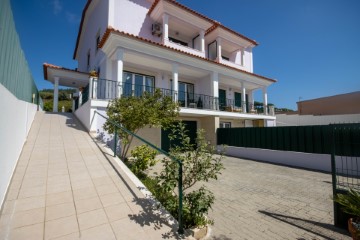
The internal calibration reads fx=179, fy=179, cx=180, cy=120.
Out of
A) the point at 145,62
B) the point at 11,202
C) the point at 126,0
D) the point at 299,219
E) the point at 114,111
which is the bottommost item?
the point at 299,219

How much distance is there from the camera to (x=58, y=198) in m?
3.19

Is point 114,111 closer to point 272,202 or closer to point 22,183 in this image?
point 22,183

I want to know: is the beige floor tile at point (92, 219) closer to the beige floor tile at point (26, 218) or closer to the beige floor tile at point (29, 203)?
the beige floor tile at point (26, 218)

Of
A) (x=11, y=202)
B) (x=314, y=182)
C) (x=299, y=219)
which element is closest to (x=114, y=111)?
(x=11, y=202)

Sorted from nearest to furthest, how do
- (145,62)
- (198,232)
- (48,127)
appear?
(198,232) → (48,127) → (145,62)

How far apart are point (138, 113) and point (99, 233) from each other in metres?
4.04

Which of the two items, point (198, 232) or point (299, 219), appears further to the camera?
point (299, 219)

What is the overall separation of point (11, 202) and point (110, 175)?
1715mm

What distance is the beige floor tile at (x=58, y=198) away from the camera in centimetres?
307

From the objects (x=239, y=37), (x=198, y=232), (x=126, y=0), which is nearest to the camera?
(x=198, y=232)

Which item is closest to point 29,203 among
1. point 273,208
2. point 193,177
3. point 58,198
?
point 58,198

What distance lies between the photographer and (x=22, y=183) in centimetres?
356

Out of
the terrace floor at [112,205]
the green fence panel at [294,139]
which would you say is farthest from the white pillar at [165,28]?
the terrace floor at [112,205]

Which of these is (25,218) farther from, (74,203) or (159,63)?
(159,63)
